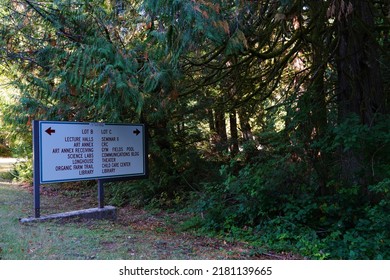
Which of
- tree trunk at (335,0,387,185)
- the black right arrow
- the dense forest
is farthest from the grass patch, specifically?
tree trunk at (335,0,387,185)

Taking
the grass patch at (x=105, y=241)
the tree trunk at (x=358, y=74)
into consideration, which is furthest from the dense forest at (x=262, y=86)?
the grass patch at (x=105, y=241)

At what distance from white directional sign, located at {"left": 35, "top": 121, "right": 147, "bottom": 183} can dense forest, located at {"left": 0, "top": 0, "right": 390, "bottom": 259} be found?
0.51 metres

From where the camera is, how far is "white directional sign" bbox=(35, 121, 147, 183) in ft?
25.9

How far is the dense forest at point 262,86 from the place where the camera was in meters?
6.46

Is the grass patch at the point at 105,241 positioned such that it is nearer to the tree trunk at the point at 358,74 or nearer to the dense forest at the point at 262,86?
the dense forest at the point at 262,86

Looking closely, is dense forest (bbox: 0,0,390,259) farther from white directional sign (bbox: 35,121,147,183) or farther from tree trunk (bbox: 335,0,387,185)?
white directional sign (bbox: 35,121,147,183)

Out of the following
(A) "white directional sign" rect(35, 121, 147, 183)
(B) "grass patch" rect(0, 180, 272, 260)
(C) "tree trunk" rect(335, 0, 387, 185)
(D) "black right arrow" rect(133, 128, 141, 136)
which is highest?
(C) "tree trunk" rect(335, 0, 387, 185)

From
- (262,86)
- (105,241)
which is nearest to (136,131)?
(262,86)

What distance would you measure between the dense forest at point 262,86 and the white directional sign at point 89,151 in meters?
0.51

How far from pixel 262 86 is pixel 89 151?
164 inches

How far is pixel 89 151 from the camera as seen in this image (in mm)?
8523

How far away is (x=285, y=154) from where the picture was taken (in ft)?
27.8

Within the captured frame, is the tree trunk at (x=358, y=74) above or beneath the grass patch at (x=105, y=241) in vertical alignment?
above

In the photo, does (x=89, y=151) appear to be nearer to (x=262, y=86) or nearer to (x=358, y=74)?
(x=262, y=86)
